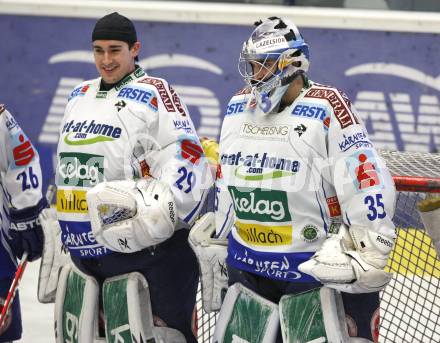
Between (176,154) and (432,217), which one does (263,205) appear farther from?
(432,217)

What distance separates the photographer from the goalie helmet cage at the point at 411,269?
188 inches

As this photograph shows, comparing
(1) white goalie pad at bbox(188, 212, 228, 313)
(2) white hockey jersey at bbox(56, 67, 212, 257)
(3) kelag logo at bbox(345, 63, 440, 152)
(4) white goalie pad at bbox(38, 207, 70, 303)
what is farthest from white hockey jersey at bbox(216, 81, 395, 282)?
(3) kelag logo at bbox(345, 63, 440, 152)

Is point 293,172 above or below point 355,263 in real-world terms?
above

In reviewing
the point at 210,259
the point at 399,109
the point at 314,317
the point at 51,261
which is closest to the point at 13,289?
the point at 51,261

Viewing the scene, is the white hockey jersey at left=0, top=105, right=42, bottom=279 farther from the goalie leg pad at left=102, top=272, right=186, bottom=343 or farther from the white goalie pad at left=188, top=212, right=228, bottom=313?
the white goalie pad at left=188, top=212, right=228, bottom=313

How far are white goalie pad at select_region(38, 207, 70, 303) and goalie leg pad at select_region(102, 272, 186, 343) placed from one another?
12.8 inches

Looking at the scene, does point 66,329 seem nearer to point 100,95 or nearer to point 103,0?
point 100,95

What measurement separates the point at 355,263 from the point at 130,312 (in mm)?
983

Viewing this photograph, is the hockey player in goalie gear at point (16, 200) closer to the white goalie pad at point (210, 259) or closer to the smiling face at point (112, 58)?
the smiling face at point (112, 58)

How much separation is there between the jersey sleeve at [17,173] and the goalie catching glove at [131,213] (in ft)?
2.32

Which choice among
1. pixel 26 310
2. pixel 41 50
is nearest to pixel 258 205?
pixel 26 310

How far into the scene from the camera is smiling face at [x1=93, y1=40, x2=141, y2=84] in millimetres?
4668

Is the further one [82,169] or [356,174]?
[82,169]

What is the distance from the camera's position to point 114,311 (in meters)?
4.63
